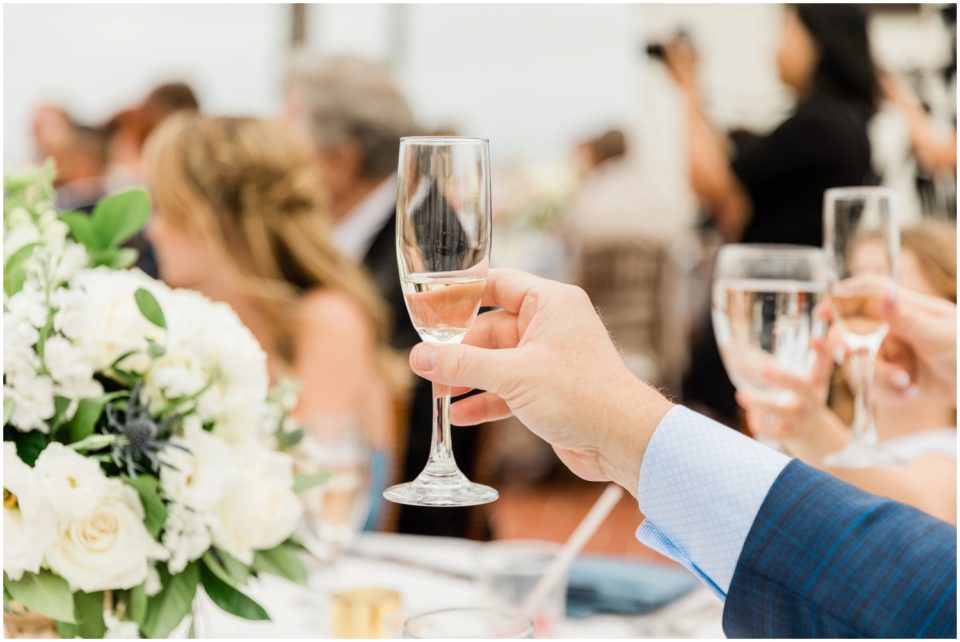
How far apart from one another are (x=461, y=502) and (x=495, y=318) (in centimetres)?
21

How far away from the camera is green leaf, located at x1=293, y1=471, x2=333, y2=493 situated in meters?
1.14

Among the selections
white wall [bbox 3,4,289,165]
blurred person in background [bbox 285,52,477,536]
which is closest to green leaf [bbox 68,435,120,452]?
blurred person in background [bbox 285,52,477,536]

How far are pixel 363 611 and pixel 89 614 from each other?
0.33 meters

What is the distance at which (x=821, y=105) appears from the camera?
3094mm

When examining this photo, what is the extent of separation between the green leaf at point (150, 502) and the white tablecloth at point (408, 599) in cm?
25

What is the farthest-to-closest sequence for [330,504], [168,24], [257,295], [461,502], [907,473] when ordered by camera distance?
[168,24] → [257,295] → [907,473] → [330,504] → [461,502]

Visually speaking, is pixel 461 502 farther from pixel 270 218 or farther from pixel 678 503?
pixel 270 218

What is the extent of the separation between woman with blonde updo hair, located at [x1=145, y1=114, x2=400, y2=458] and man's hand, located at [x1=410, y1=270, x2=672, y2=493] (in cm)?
161

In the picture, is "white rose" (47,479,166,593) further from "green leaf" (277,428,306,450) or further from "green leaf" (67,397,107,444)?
"green leaf" (277,428,306,450)

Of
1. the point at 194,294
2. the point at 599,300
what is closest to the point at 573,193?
the point at 599,300

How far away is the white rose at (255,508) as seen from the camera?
39.2 inches

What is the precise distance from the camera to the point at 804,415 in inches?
53.6

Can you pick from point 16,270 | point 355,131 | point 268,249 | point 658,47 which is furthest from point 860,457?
point 658,47

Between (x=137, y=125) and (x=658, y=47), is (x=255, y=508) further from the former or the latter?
(x=137, y=125)
